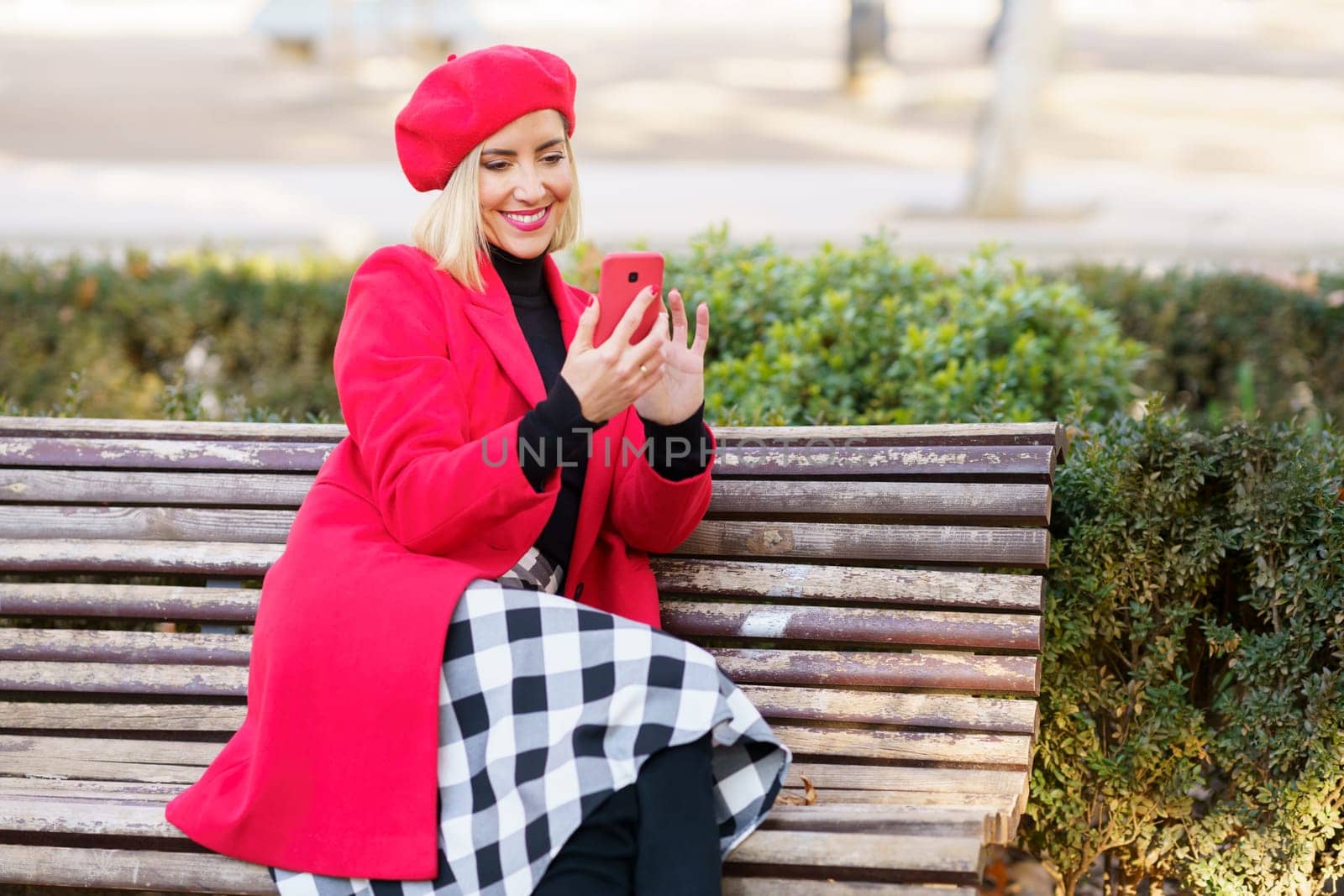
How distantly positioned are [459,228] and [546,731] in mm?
977

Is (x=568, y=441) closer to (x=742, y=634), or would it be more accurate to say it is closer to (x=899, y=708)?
(x=742, y=634)

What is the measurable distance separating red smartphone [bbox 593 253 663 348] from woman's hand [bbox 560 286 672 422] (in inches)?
2.1

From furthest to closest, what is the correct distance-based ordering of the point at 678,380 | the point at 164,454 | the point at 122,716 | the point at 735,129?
1. the point at 735,129
2. the point at 164,454
3. the point at 122,716
4. the point at 678,380

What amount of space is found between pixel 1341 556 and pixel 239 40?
29.9 meters

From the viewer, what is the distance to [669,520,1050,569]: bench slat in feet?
10.1

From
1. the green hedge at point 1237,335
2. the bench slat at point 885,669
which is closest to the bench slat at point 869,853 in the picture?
the bench slat at point 885,669

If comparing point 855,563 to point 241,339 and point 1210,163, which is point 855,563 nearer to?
point 241,339

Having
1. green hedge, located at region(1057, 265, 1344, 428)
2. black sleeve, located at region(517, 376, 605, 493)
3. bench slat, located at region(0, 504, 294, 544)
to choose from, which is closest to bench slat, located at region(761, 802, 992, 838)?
black sleeve, located at region(517, 376, 605, 493)

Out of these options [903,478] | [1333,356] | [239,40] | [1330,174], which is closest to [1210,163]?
[1330,174]

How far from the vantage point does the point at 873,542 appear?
3164 millimetres

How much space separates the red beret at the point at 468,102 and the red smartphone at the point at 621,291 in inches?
14.1

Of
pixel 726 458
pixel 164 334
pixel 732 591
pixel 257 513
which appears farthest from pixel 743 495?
pixel 164 334

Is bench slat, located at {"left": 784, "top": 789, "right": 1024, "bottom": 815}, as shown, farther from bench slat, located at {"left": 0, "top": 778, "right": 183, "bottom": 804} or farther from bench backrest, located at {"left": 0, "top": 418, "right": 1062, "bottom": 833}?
bench slat, located at {"left": 0, "top": 778, "right": 183, "bottom": 804}

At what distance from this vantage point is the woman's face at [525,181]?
9.34ft
